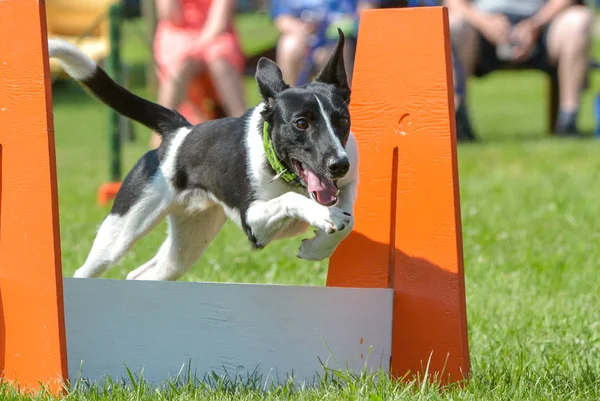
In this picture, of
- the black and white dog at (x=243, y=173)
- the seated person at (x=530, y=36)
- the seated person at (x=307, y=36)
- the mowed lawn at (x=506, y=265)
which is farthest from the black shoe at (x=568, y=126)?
the black and white dog at (x=243, y=173)

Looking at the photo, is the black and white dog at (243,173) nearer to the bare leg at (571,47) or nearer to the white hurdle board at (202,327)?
the white hurdle board at (202,327)

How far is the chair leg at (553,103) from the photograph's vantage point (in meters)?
11.5

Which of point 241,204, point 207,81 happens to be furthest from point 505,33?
point 241,204

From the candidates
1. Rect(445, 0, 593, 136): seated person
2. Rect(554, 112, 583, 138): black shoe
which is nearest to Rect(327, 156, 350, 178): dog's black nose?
Rect(445, 0, 593, 136): seated person

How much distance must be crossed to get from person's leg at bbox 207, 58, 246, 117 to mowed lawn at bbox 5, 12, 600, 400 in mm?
1096

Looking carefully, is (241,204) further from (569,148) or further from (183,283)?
(569,148)

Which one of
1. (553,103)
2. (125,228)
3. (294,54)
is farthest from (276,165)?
(553,103)

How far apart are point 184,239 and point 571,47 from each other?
737cm

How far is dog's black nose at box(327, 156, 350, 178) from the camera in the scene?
3.15 metres

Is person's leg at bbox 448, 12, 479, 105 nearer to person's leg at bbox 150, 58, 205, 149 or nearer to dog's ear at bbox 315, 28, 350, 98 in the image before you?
person's leg at bbox 150, 58, 205, 149

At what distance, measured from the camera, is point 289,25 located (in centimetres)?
1039

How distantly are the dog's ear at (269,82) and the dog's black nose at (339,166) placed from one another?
0.44 m

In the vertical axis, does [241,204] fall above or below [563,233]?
above

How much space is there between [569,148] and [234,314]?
21.7 ft
